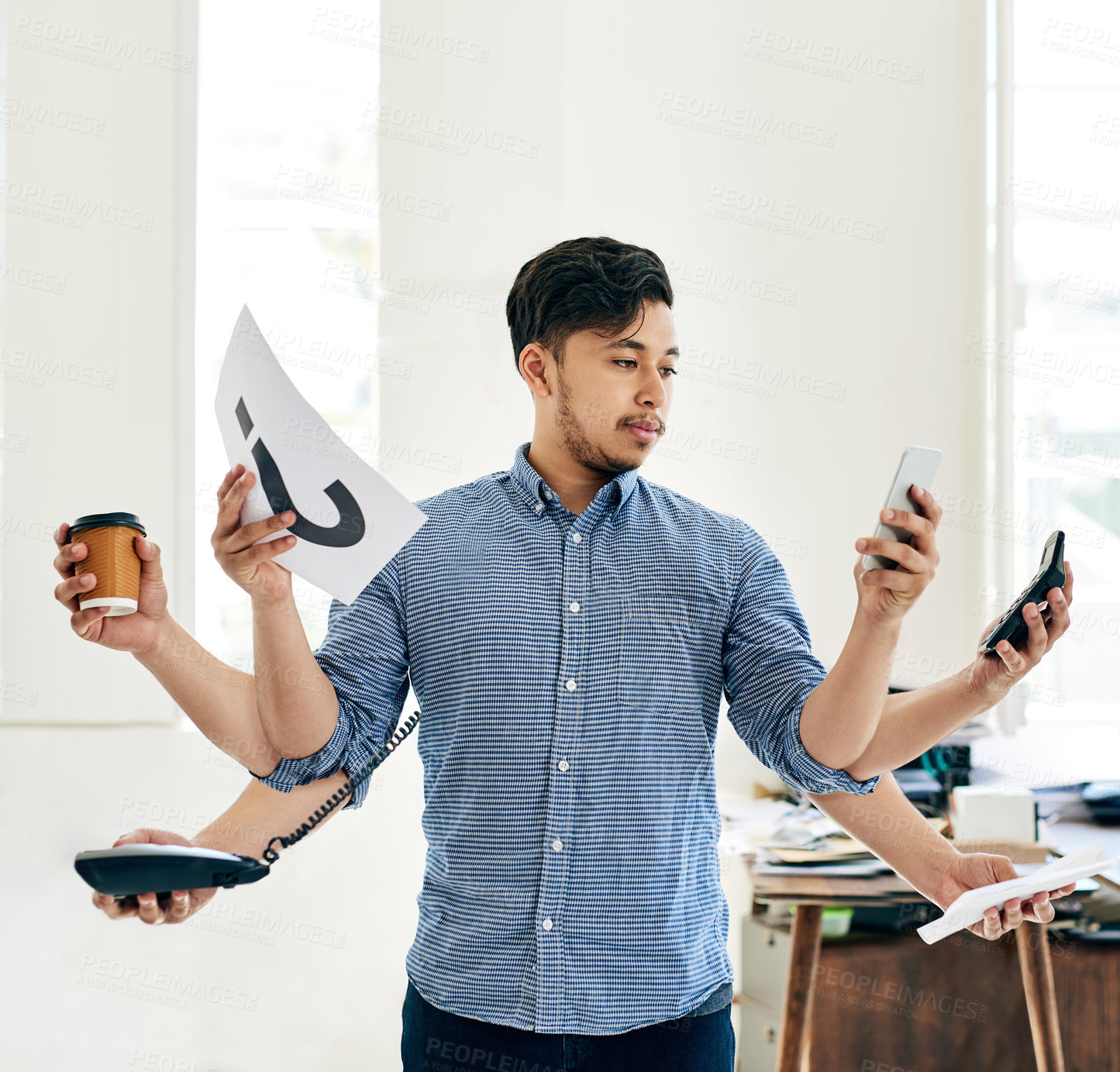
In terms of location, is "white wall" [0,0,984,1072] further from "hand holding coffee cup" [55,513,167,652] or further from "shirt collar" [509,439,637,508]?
"hand holding coffee cup" [55,513,167,652]

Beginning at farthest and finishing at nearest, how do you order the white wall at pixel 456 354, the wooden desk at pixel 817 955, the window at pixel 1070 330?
the window at pixel 1070 330 < the white wall at pixel 456 354 < the wooden desk at pixel 817 955

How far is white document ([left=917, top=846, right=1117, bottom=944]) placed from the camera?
1.15 metres

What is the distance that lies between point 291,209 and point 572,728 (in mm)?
2168

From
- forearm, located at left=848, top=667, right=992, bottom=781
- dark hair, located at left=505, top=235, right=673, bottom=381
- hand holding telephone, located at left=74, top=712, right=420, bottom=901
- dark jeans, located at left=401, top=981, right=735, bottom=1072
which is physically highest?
dark hair, located at left=505, top=235, right=673, bottom=381

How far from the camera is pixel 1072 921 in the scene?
7.50ft

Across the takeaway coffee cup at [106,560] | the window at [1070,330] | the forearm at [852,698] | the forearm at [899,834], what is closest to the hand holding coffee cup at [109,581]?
the takeaway coffee cup at [106,560]

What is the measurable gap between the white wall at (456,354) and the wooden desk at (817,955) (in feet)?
2.42

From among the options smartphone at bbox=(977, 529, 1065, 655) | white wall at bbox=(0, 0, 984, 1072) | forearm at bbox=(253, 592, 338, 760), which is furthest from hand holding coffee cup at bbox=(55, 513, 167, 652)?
white wall at bbox=(0, 0, 984, 1072)

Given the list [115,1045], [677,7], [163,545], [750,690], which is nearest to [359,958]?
[115,1045]

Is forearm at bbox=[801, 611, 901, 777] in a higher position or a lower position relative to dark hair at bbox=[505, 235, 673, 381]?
lower

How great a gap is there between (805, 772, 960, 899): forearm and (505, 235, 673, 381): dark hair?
2.33ft

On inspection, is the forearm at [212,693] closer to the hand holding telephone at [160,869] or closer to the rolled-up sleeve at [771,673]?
the hand holding telephone at [160,869]

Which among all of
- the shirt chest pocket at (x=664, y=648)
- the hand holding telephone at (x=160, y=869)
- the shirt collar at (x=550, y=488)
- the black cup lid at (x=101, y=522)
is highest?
the shirt collar at (x=550, y=488)

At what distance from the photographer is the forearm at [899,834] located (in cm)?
130
